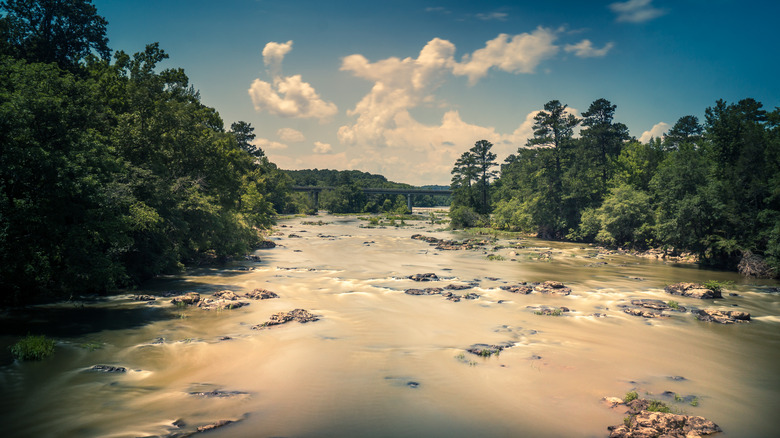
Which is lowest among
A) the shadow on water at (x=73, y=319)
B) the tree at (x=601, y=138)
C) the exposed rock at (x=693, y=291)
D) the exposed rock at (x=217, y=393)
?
the exposed rock at (x=217, y=393)

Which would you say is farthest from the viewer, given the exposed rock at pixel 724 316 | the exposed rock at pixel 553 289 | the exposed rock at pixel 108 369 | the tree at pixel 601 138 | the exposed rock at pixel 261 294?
the tree at pixel 601 138

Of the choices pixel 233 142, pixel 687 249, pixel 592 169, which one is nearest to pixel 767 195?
pixel 687 249

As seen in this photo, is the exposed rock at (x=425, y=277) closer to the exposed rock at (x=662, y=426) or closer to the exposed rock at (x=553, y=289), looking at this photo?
the exposed rock at (x=553, y=289)

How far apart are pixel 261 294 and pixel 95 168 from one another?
10.2 m

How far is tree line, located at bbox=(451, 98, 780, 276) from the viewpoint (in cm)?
3244

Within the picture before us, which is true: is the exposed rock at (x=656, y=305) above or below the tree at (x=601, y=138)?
below

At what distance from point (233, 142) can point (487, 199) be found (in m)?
58.1

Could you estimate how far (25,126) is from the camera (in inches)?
628

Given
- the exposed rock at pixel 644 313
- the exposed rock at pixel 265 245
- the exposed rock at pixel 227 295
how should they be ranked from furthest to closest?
the exposed rock at pixel 265 245 → the exposed rock at pixel 227 295 → the exposed rock at pixel 644 313

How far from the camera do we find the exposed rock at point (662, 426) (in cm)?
921

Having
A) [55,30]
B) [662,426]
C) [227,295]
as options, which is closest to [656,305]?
[662,426]

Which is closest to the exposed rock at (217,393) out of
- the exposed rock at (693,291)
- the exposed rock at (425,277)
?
the exposed rock at (425,277)

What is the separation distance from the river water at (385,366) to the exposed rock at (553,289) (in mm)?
764

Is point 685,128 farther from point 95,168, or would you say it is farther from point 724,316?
point 95,168
